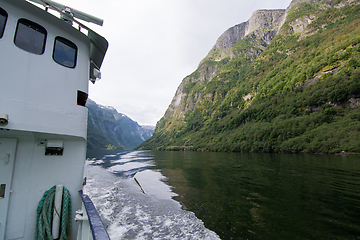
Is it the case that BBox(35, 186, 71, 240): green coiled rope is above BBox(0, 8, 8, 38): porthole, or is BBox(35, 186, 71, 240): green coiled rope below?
below

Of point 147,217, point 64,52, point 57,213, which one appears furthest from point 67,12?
point 147,217

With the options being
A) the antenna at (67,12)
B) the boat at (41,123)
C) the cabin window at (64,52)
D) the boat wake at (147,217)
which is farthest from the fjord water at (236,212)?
the antenna at (67,12)

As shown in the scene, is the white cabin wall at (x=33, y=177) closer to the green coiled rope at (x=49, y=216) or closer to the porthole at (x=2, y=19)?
the green coiled rope at (x=49, y=216)

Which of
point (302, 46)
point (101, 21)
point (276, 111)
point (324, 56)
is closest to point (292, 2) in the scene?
point (302, 46)

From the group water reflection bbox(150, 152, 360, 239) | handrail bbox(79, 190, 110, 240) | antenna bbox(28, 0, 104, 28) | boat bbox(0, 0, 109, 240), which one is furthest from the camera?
water reflection bbox(150, 152, 360, 239)

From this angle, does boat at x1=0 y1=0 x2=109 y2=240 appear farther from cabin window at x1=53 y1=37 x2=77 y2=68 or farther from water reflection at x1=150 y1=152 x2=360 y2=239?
water reflection at x1=150 y1=152 x2=360 y2=239

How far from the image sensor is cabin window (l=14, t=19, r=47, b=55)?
3576 mm

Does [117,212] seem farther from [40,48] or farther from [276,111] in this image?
[276,111]

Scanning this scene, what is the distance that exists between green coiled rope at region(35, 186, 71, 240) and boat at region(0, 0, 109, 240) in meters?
0.02

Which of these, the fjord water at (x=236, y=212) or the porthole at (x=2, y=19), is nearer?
the porthole at (x=2, y=19)

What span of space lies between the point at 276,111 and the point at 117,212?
93563mm

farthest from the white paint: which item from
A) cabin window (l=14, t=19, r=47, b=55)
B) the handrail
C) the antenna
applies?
the antenna

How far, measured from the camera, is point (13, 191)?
11.3 ft

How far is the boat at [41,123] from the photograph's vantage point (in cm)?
332
